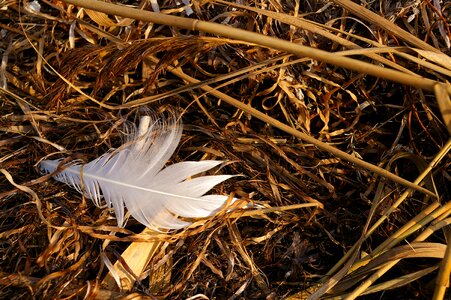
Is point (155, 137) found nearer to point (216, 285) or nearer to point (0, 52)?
point (216, 285)

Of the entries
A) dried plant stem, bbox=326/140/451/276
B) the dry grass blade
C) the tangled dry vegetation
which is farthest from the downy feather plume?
the dry grass blade

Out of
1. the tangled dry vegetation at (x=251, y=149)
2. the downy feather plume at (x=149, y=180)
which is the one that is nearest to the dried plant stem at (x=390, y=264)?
the tangled dry vegetation at (x=251, y=149)

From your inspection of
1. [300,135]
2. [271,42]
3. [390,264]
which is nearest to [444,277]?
[390,264]

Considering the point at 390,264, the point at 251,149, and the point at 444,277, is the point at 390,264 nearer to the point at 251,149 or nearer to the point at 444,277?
the point at 444,277

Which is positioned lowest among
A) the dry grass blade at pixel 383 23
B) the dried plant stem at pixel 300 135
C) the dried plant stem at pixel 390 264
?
the dried plant stem at pixel 390 264

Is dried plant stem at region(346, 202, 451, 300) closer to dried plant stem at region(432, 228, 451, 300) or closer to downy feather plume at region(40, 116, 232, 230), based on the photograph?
dried plant stem at region(432, 228, 451, 300)

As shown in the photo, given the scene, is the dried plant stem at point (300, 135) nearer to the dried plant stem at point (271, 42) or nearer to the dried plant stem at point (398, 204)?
the dried plant stem at point (398, 204)
